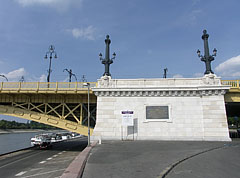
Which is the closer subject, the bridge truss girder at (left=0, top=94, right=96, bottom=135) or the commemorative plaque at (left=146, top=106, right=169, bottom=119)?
the commemorative plaque at (left=146, top=106, right=169, bottom=119)

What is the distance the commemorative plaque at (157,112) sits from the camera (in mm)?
18797

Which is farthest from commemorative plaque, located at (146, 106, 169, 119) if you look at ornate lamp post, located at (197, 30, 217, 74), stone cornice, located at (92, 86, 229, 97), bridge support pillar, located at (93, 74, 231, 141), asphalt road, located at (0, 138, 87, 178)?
asphalt road, located at (0, 138, 87, 178)

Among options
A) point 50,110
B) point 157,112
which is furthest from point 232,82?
point 50,110

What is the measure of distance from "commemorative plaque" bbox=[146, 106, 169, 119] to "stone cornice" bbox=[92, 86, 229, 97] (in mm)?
1430

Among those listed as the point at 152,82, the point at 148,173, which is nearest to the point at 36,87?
the point at 152,82

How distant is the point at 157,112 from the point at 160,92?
7.31ft

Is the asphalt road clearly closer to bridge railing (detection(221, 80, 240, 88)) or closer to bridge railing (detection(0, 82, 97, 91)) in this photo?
bridge railing (detection(0, 82, 97, 91))

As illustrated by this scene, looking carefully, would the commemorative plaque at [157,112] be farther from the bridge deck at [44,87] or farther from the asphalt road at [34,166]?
the asphalt road at [34,166]

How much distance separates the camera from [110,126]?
1881cm

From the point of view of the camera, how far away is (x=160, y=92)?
1909cm

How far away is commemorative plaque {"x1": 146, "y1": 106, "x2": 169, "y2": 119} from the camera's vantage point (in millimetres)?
18797

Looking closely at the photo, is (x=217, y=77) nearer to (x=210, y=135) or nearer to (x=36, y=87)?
(x=210, y=135)

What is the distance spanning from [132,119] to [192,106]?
6706 millimetres

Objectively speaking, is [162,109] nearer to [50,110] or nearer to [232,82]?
[232,82]
